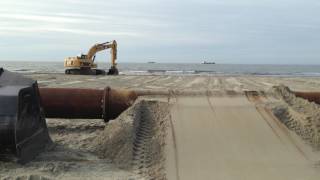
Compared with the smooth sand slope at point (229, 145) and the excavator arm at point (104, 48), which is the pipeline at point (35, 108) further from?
the excavator arm at point (104, 48)

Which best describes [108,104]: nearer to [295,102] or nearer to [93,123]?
[93,123]

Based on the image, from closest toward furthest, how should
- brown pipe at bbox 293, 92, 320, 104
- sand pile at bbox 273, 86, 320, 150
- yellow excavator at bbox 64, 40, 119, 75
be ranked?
1. sand pile at bbox 273, 86, 320, 150
2. brown pipe at bbox 293, 92, 320, 104
3. yellow excavator at bbox 64, 40, 119, 75

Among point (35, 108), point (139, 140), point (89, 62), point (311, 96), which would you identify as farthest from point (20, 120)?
point (89, 62)

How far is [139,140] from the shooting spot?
6867mm

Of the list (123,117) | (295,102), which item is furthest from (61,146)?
(295,102)

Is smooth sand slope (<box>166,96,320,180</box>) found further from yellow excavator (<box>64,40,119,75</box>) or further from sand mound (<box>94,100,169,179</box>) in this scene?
yellow excavator (<box>64,40,119,75</box>)

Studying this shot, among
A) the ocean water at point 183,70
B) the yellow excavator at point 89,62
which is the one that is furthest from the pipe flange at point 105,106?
the ocean water at point 183,70

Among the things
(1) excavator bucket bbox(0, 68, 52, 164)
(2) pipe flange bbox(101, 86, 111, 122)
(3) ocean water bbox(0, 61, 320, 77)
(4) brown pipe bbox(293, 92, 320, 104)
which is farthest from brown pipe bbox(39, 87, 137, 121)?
(3) ocean water bbox(0, 61, 320, 77)

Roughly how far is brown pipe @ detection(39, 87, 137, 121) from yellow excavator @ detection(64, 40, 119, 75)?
101 feet

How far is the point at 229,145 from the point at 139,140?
1.22 m

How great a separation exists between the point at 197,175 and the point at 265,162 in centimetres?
97

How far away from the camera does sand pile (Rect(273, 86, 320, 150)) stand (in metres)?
7.11

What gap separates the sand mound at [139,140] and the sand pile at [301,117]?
5.92 ft

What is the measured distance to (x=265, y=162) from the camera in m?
6.34
